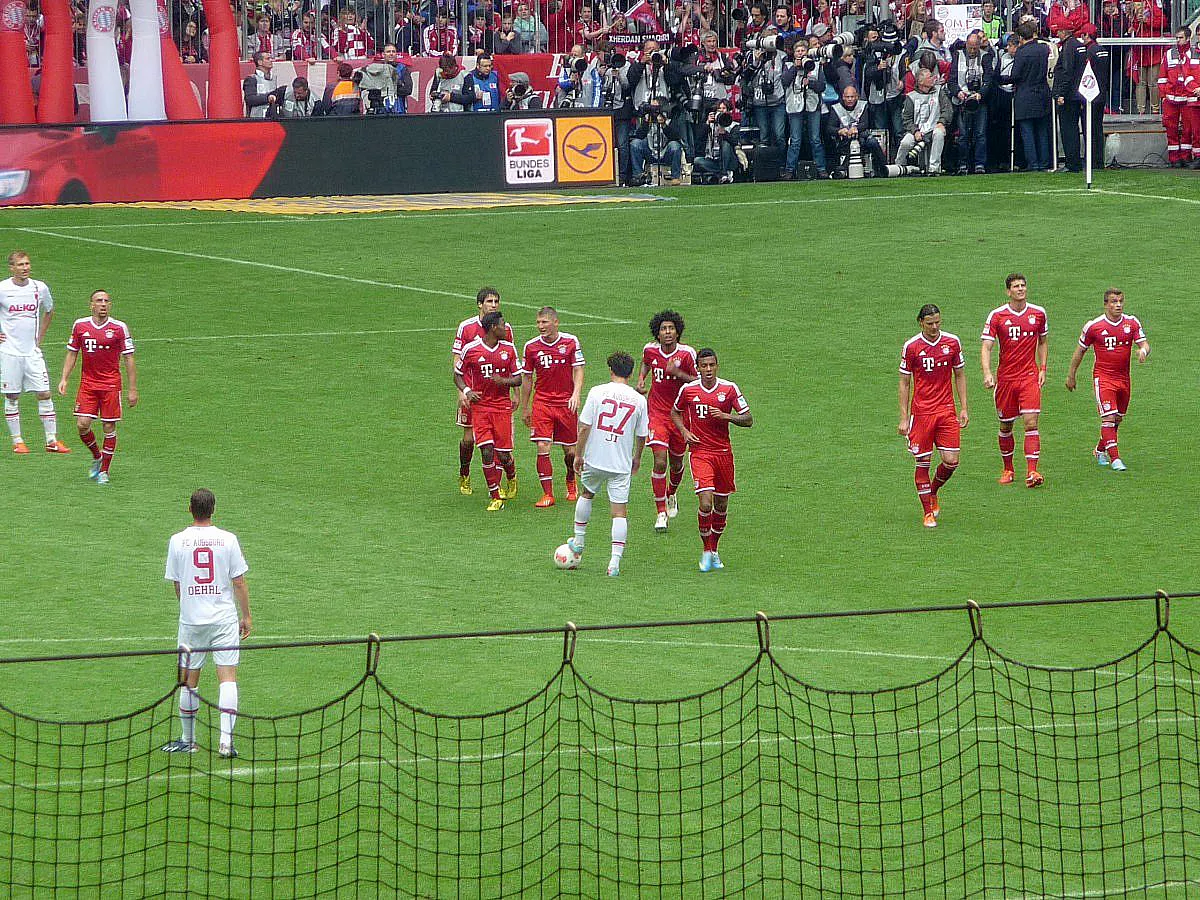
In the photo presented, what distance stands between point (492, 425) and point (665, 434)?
1935 mm

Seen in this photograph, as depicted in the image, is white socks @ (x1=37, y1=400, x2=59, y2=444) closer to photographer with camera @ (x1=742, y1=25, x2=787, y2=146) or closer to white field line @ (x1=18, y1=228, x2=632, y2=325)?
white field line @ (x1=18, y1=228, x2=632, y2=325)

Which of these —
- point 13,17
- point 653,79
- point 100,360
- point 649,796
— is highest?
point 13,17

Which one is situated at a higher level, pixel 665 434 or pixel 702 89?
pixel 702 89

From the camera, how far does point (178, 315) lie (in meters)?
27.6

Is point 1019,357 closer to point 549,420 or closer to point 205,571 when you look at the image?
point 549,420

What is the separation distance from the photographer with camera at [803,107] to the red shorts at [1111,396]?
62.9ft

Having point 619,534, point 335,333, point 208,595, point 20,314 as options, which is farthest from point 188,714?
point 335,333

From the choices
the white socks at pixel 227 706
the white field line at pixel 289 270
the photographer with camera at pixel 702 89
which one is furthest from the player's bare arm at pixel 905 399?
the photographer with camera at pixel 702 89

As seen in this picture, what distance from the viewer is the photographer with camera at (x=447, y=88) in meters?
36.9

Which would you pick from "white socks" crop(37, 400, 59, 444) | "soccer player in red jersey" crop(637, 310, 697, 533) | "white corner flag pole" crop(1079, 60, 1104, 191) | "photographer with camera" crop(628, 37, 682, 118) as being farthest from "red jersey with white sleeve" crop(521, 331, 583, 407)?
"photographer with camera" crop(628, 37, 682, 118)

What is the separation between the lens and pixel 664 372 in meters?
16.4

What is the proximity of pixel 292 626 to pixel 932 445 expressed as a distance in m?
6.45

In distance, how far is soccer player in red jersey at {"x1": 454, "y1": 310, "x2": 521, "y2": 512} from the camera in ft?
57.8

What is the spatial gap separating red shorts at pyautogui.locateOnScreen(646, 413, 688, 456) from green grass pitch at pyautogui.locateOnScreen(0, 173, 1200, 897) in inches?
34.4
